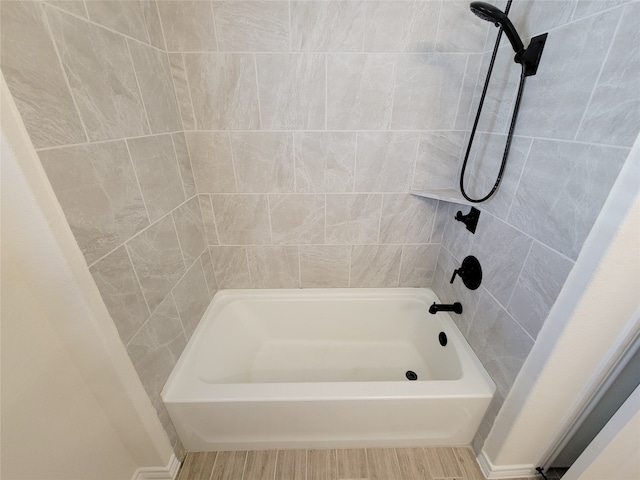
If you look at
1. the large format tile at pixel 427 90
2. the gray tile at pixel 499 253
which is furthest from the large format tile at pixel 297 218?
the gray tile at pixel 499 253

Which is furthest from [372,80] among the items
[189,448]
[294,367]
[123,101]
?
[189,448]

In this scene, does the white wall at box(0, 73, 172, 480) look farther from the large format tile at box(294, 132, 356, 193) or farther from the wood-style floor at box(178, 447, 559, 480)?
the large format tile at box(294, 132, 356, 193)

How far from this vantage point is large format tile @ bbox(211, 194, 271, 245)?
4.44 feet

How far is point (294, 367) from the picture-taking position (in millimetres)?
1494

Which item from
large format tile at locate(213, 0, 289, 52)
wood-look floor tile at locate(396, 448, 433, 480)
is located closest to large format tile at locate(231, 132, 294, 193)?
large format tile at locate(213, 0, 289, 52)

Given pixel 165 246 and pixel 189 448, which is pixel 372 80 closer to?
pixel 165 246

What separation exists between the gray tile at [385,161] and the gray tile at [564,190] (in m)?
0.53

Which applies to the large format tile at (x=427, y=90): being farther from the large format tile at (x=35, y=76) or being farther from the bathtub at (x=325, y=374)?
the large format tile at (x=35, y=76)

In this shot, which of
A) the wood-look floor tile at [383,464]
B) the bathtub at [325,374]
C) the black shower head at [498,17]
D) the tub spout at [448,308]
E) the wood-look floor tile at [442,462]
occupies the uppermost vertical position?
the black shower head at [498,17]

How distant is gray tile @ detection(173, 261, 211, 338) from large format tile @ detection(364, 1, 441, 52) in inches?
51.0

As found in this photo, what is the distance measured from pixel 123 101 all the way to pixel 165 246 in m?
0.51

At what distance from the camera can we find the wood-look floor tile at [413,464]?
108 cm

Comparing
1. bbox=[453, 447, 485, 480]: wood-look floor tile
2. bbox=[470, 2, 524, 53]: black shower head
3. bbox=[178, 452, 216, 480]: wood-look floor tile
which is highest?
bbox=[470, 2, 524, 53]: black shower head

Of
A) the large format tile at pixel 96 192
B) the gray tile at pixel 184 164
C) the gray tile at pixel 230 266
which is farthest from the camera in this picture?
the gray tile at pixel 230 266
